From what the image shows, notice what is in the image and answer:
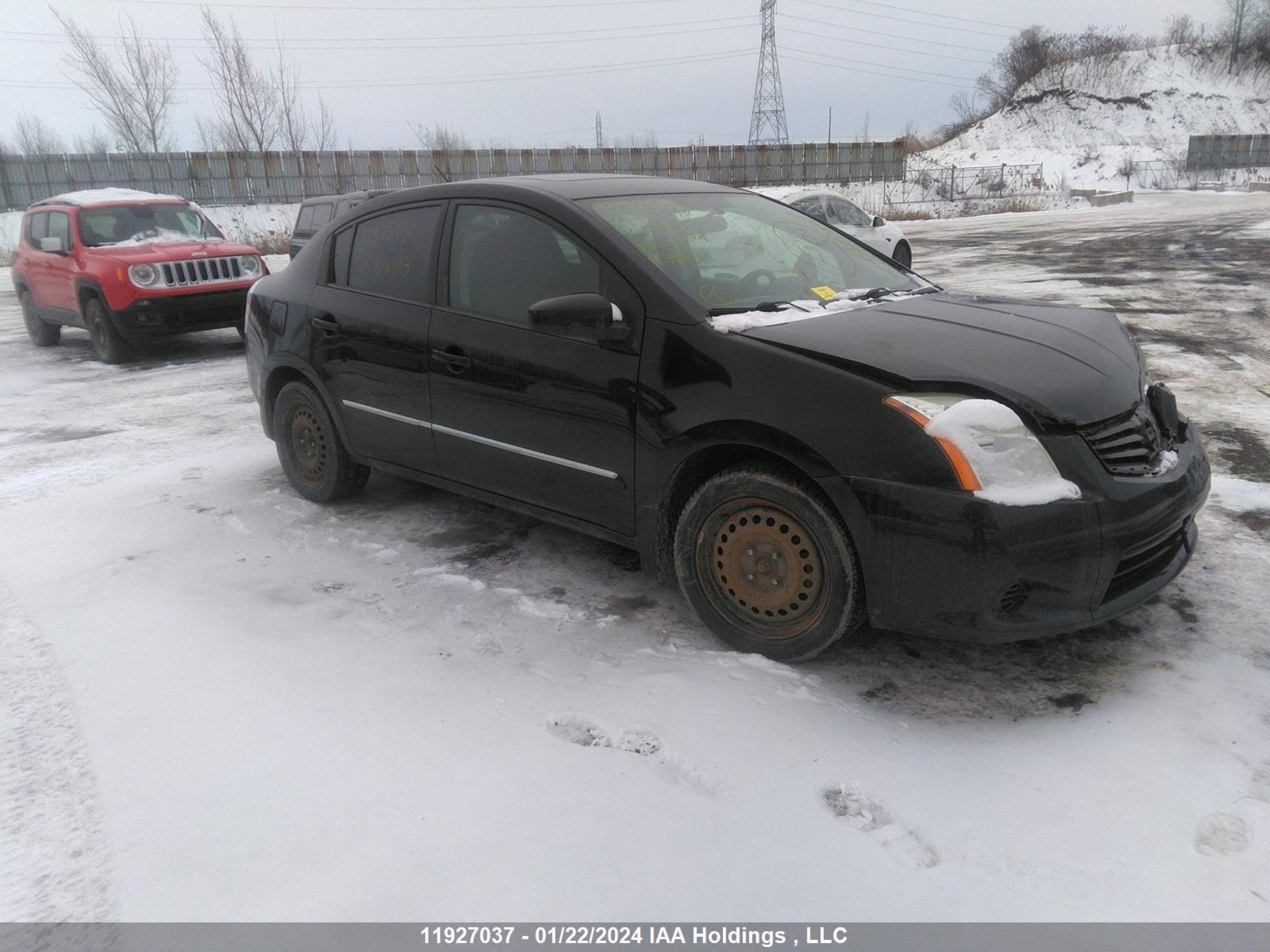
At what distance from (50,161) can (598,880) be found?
39.7 m

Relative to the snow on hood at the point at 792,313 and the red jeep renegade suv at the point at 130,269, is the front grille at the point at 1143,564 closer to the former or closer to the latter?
the snow on hood at the point at 792,313

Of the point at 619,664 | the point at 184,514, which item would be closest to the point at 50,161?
the point at 184,514

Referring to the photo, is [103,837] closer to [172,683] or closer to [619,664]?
[172,683]

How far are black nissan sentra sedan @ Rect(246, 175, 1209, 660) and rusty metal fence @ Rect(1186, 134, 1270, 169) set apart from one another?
2076 inches

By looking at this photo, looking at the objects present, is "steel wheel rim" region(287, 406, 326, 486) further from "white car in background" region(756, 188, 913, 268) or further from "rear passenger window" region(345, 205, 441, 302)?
"white car in background" region(756, 188, 913, 268)

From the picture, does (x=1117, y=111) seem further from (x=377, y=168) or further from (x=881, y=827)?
(x=881, y=827)

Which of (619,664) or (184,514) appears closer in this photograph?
(619,664)

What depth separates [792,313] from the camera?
11.2 ft

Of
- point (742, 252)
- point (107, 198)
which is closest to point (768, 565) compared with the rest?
point (742, 252)

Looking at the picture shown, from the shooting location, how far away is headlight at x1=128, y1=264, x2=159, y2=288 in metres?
9.72

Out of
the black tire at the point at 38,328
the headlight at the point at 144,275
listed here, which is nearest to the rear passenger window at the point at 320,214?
the black tire at the point at 38,328

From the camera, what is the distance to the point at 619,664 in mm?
3285
